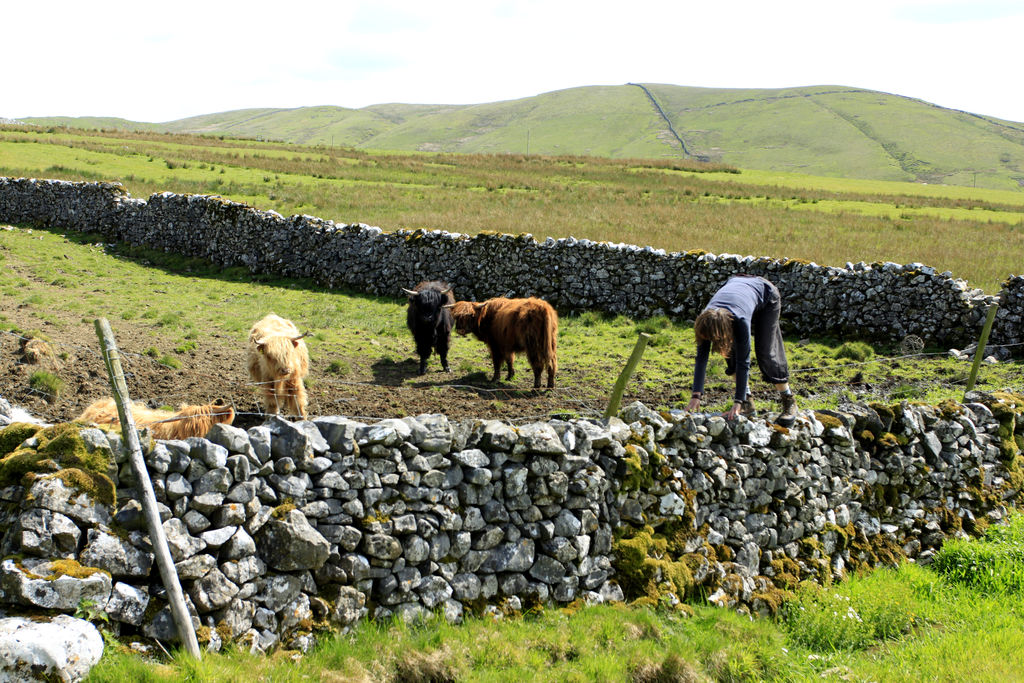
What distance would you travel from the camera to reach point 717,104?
19850 centimetres

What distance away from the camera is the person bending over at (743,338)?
681 cm

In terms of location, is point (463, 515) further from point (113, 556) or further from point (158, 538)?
point (113, 556)

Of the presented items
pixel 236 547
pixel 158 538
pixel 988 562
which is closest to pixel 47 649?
pixel 158 538

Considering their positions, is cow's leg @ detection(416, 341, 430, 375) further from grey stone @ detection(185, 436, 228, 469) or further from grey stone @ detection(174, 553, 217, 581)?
grey stone @ detection(174, 553, 217, 581)

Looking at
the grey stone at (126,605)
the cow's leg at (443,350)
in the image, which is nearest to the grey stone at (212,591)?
the grey stone at (126,605)

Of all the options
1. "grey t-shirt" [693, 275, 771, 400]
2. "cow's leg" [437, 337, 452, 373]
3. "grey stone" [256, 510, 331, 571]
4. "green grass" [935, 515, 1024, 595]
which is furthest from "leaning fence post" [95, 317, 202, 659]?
"cow's leg" [437, 337, 452, 373]

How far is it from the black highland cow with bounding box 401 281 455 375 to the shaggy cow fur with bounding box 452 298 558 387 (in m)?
0.63

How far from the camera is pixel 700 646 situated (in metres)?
5.53

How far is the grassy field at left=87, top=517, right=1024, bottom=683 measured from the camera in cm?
448

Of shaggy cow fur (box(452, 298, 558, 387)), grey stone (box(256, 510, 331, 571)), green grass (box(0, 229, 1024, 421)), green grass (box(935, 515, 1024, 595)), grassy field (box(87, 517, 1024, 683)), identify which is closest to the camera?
grassy field (box(87, 517, 1024, 683))

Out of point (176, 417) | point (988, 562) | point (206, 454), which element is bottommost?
point (988, 562)

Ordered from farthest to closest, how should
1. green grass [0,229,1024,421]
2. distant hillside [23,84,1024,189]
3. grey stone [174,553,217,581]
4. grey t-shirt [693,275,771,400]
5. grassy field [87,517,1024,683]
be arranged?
1. distant hillside [23,84,1024,189]
2. green grass [0,229,1024,421]
3. grey t-shirt [693,275,771,400]
4. grassy field [87,517,1024,683]
5. grey stone [174,553,217,581]

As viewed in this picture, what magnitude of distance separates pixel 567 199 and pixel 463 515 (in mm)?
29151

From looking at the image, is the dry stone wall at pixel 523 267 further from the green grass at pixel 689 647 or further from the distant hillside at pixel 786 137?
the distant hillside at pixel 786 137
